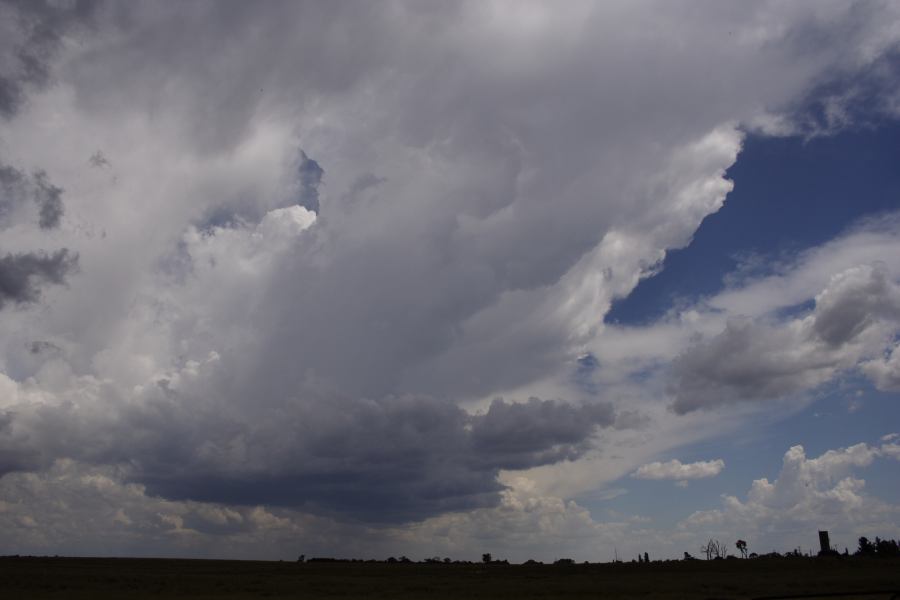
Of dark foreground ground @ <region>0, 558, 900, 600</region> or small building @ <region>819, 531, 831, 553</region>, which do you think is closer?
dark foreground ground @ <region>0, 558, 900, 600</region>

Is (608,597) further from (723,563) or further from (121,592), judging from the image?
(723,563)

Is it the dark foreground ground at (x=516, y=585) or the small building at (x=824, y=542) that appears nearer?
the dark foreground ground at (x=516, y=585)

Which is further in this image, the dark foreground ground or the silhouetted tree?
the silhouetted tree

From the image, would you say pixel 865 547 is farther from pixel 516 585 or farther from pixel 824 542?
pixel 516 585

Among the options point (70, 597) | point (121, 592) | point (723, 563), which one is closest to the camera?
point (70, 597)

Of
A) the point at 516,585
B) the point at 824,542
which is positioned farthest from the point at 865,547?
the point at 516,585

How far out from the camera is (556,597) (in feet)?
257

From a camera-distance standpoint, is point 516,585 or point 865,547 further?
point 865,547

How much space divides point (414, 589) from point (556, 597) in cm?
2143

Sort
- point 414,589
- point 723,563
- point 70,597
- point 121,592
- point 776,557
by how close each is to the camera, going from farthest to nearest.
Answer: point 776,557 < point 723,563 < point 414,589 < point 121,592 < point 70,597

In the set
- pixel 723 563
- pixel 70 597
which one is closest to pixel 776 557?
pixel 723 563

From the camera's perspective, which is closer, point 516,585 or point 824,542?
point 516,585

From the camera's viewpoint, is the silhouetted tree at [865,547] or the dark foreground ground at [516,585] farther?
the silhouetted tree at [865,547]

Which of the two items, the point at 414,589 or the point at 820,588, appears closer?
the point at 820,588
